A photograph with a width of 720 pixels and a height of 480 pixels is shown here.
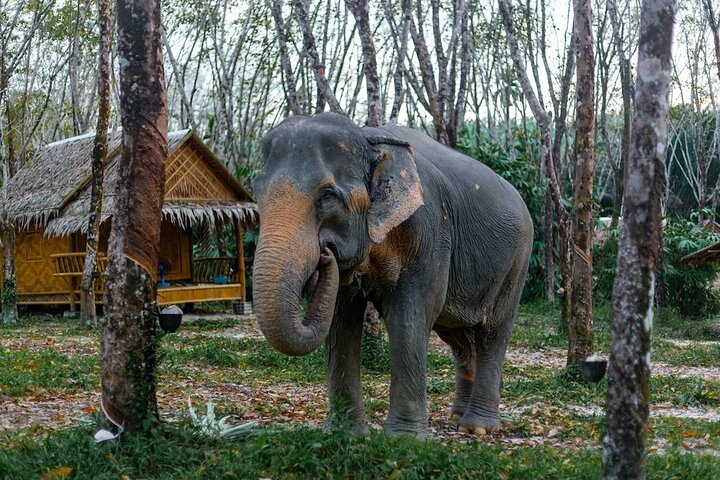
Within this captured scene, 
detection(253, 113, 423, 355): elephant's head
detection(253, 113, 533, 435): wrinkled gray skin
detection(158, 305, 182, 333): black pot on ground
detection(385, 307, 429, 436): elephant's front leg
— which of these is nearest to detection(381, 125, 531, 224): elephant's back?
detection(253, 113, 533, 435): wrinkled gray skin

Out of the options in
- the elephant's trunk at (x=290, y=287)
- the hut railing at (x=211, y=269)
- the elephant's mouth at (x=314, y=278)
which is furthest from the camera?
the hut railing at (x=211, y=269)

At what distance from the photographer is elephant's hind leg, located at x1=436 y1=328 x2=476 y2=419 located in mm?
9320

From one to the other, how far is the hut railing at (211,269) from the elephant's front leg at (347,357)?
16.4m

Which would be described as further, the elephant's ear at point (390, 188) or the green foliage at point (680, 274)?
the green foliage at point (680, 274)

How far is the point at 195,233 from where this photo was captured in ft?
83.6

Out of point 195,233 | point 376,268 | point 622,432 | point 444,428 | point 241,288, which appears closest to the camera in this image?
point 622,432

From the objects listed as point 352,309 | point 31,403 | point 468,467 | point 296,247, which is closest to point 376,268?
point 352,309

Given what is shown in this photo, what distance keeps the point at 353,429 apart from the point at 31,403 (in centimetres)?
362

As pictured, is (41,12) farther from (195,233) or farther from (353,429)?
(353,429)

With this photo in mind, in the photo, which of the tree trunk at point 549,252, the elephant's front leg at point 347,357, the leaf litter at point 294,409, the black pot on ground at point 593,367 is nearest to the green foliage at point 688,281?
the tree trunk at point 549,252

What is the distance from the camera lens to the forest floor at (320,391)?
810 cm

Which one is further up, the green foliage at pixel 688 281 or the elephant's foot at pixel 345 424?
the green foliage at pixel 688 281

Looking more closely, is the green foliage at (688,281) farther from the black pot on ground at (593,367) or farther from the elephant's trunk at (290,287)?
the elephant's trunk at (290,287)

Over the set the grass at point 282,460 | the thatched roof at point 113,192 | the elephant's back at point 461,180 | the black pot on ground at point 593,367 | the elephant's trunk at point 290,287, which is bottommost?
the grass at point 282,460
